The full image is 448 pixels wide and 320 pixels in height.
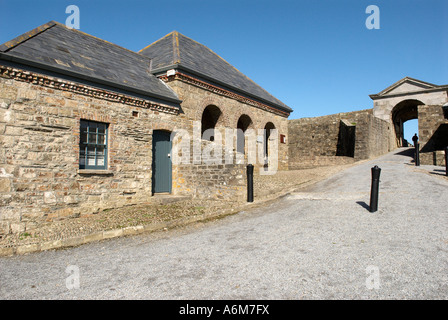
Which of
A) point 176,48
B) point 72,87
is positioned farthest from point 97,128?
point 176,48

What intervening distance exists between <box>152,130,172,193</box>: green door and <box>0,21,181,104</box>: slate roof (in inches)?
53.3

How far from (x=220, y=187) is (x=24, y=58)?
243 inches

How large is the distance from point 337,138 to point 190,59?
14636 millimetres

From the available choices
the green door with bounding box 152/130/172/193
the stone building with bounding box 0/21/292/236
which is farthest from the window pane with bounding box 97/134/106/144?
the green door with bounding box 152/130/172/193

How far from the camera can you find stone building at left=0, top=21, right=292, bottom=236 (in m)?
6.87

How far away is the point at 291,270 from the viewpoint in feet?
12.2

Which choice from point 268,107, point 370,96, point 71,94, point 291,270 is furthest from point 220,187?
point 370,96

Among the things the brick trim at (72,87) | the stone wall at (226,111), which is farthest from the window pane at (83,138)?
the stone wall at (226,111)

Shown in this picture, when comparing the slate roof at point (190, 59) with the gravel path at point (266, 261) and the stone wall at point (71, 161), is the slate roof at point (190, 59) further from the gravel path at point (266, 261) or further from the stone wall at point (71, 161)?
the gravel path at point (266, 261)

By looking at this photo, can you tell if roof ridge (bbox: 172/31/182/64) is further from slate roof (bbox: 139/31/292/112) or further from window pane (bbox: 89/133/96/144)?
window pane (bbox: 89/133/96/144)

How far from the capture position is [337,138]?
2283cm

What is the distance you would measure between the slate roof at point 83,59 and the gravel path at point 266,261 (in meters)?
4.80

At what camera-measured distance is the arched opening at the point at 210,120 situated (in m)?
13.6
